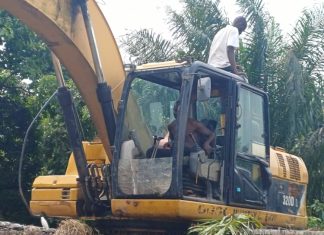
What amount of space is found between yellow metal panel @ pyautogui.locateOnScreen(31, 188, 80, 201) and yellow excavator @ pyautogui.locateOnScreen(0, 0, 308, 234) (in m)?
0.01

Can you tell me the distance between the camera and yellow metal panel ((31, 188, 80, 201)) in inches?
269

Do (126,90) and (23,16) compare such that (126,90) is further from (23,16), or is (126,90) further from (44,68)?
(44,68)

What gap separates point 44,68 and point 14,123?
4.36 ft

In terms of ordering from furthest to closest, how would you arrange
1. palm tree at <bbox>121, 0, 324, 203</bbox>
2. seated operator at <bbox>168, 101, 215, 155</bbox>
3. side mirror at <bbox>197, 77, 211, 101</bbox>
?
palm tree at <bbox>121, 0, 324, 203</bbox>
seated operator at <bbox>168, 101, 215, 155</bbox>
side mirror at <bbox>197, 77, 211, 101</bbox>

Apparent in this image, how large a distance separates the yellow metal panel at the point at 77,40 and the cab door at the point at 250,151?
1.24 metres

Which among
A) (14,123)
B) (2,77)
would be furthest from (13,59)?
(14,123)

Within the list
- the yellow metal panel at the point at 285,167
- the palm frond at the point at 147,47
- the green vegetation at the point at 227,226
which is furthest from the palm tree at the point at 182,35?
the green vegetation at the point at 227,226

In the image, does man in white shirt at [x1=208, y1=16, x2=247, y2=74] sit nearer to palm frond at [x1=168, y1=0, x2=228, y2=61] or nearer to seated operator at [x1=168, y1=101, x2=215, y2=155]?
seated operator at [x1=168, y1=101, x2=215, y2=155]

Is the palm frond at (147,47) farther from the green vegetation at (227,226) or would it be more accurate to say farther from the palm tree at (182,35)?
the green vegetation at (227,226)

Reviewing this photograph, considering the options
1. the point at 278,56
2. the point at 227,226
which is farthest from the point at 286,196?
the point at 278,56

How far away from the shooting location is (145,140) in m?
6.77

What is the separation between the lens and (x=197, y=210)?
6129 millimetres

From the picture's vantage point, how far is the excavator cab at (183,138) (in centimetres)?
620

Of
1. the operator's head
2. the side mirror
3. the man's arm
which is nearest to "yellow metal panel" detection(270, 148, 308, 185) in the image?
the man's arm
